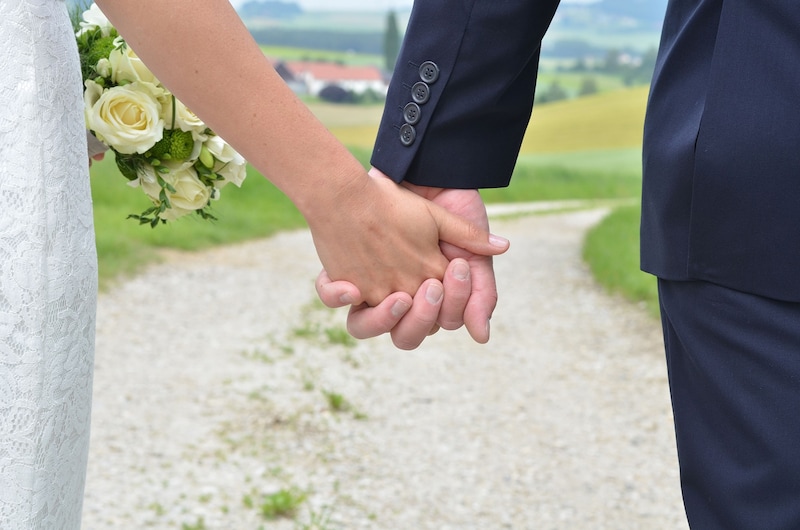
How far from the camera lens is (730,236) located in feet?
4.24

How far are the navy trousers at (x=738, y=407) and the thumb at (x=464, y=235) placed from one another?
65cm

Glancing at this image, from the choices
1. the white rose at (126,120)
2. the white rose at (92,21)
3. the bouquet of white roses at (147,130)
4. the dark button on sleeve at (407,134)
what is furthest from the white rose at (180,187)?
the dark button on sleeve at (407,134)

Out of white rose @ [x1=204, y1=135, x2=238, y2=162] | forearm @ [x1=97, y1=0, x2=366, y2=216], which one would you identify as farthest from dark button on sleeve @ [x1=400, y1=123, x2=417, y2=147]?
white rose @ [x1=204, y1=135, x2=238, y2=162]

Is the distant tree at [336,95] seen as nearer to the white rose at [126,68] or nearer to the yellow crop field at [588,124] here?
the yellow crop field at [588,124]

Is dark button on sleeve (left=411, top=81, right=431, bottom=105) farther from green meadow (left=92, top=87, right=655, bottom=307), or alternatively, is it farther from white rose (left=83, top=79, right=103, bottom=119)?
white rose (left=83, top=79, right=103, bottom=119)

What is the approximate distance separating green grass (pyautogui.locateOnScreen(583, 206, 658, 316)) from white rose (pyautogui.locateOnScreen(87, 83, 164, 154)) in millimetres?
5874

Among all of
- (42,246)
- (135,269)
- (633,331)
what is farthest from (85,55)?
(135,269)

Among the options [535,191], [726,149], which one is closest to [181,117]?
[726,149]

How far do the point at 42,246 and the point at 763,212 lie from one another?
0.97m

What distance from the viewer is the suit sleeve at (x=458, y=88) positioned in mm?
1791

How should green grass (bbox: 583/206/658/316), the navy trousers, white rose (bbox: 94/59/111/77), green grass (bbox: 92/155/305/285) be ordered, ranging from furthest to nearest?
green grass (bbox: 92/155/305/285)
green grass (bbox: 583/206/658/316)
white rose (bbox: 94/59/111/77)
the navy trousers

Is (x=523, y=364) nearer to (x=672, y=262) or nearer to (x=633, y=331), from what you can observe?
(x=633, y=331)

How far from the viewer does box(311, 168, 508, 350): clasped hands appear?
1.87m

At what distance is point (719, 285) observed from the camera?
1300 mm
